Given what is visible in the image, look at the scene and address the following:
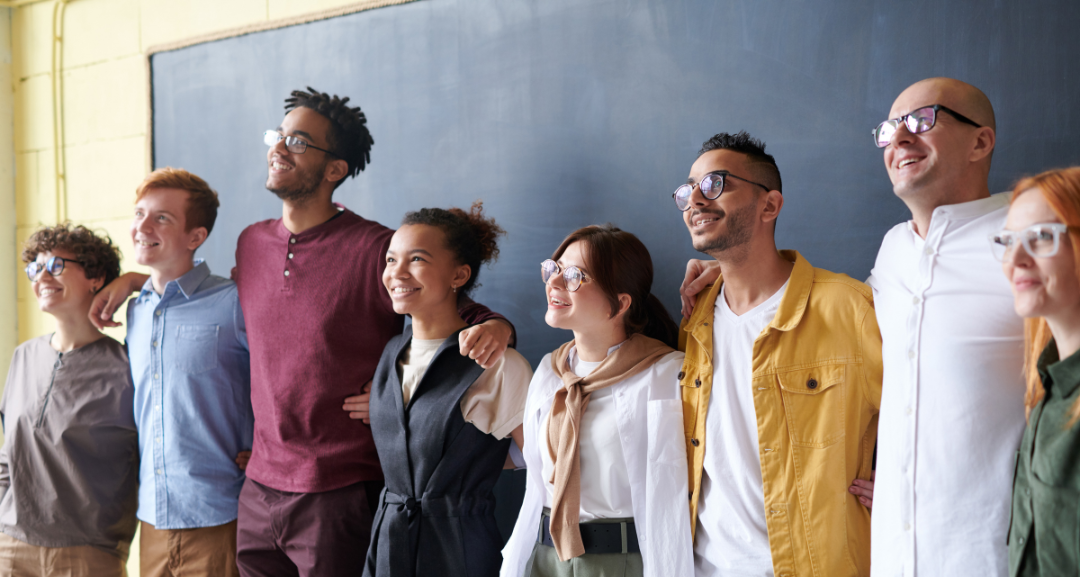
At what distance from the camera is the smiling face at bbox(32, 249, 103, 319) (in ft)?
10.1

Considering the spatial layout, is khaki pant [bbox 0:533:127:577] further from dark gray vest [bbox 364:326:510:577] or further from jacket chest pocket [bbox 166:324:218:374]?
dark gray vest [bbox 364:326:510:577]

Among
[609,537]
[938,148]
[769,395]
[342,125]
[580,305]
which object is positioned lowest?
[609,537]

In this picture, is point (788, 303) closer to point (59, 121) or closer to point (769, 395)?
point (769, 395)

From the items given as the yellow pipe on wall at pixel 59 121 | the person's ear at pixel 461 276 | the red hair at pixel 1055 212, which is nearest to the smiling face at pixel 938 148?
the red hair at pixel 1055 212

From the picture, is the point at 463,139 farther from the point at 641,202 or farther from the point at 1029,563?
the point at 1029,563

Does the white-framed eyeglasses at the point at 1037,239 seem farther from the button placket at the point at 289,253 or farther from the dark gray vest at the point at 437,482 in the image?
the button placket at the point at 289,253

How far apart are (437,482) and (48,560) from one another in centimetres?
169

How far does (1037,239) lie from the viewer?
5.01 feet

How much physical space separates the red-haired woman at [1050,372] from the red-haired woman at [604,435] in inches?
31.3

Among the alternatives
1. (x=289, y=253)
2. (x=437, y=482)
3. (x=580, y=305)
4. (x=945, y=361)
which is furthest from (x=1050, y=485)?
(x=289, y=253)

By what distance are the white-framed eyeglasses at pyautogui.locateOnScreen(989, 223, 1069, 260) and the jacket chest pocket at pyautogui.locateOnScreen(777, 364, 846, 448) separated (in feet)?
1.72

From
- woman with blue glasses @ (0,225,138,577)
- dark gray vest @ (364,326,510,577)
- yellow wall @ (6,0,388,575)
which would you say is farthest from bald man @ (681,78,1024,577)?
yellow wall @ (6,0,388,575)

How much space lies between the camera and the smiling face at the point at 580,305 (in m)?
2.28

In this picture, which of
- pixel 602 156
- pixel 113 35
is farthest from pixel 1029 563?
pixel 113 35
